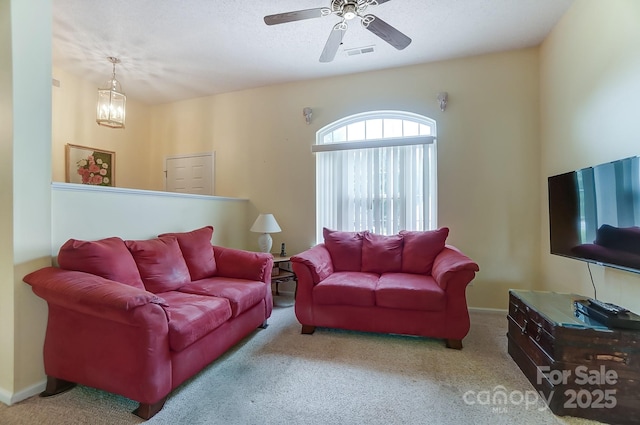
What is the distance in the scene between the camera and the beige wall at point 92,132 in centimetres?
354

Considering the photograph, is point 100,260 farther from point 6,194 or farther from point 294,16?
point 294,16

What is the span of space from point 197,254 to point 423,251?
2.25 meters

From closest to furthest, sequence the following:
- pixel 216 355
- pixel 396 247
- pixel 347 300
→ pixel 216 355, pixel 347 300, pixel 396 247

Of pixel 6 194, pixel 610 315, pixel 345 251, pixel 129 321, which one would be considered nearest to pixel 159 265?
pixel 129 321

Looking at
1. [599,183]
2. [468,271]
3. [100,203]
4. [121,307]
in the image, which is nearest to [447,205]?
[468,271]

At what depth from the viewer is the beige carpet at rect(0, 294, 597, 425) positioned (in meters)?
1.56

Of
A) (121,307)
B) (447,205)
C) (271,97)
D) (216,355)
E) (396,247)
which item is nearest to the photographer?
(121,307)

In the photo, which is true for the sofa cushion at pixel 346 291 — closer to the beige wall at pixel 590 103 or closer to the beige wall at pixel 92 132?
the beige wall at pixel 590 103

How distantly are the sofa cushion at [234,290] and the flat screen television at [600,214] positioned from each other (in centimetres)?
250

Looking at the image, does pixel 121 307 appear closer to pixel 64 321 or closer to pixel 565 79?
pixel 64 321

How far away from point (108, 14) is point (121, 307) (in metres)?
2.66

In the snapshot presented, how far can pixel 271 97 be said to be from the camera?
4.04m

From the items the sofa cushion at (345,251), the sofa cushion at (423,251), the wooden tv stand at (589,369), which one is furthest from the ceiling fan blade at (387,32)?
the wooden tv stand at (589,369)

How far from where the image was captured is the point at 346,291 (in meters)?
2.52
